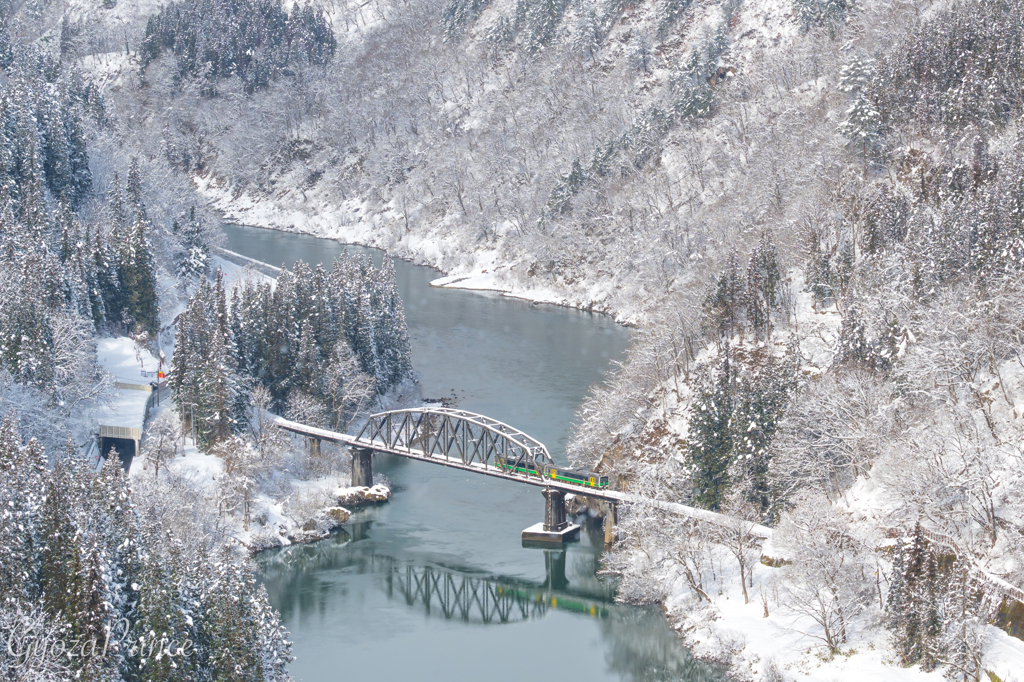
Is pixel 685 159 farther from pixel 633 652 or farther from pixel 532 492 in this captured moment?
pixel 633 652

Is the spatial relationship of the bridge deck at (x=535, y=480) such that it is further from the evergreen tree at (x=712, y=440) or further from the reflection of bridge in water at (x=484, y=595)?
the reflection of bridge in water at (x=484, y=595)

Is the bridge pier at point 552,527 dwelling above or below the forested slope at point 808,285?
below

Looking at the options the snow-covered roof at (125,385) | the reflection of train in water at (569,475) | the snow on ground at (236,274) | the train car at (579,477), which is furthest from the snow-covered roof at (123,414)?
the train car at (579,477)

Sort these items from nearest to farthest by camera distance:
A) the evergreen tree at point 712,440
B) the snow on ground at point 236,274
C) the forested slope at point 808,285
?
1. the forested slope at point 808,285
2. the evergreen tree at point 712,440
3. the snow on ground at point 236,274

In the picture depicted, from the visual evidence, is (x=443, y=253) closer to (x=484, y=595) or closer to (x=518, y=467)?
(x=518, y=467)

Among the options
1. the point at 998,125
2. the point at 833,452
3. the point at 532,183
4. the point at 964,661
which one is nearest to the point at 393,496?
the point at 833,452

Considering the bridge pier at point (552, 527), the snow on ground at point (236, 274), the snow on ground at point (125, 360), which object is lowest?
the bridge pier at point (552, 527)

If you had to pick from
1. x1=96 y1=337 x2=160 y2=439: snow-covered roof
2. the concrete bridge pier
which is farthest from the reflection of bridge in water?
x1=96 y1=337 x2=160 y2=439: snow-covered roof
